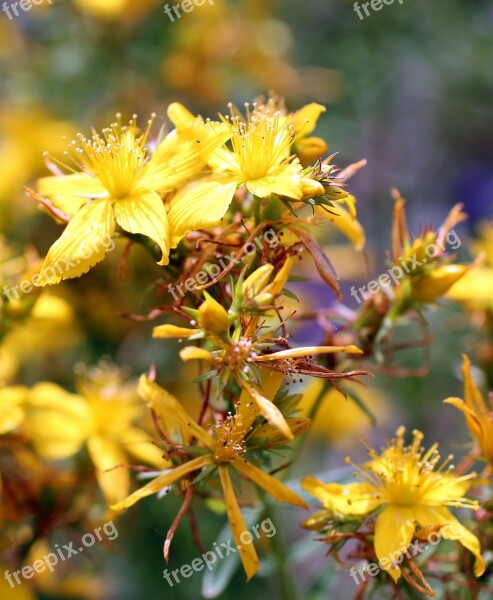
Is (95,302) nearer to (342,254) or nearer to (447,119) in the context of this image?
(342,254)

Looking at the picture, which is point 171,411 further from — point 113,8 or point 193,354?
point 113,8

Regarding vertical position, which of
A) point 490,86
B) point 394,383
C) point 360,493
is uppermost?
point 360,493

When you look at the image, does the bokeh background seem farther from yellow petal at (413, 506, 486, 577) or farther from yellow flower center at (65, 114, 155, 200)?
yellow flower center at (65, 114, 155, 200)

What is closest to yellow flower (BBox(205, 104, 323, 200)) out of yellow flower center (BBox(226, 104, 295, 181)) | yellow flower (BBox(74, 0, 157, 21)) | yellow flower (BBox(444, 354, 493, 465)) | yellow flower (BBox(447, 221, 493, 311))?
yellow flower center (BBox(226, 104, 295, 181))

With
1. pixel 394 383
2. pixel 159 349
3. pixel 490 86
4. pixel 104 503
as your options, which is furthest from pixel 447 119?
pixel 104 503

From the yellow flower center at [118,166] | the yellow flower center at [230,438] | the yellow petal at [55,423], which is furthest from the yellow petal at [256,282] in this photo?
A: the yellow petal at [55,423]

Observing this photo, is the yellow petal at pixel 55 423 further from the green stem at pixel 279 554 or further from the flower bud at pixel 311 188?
the flower bud at pixel 311 188
